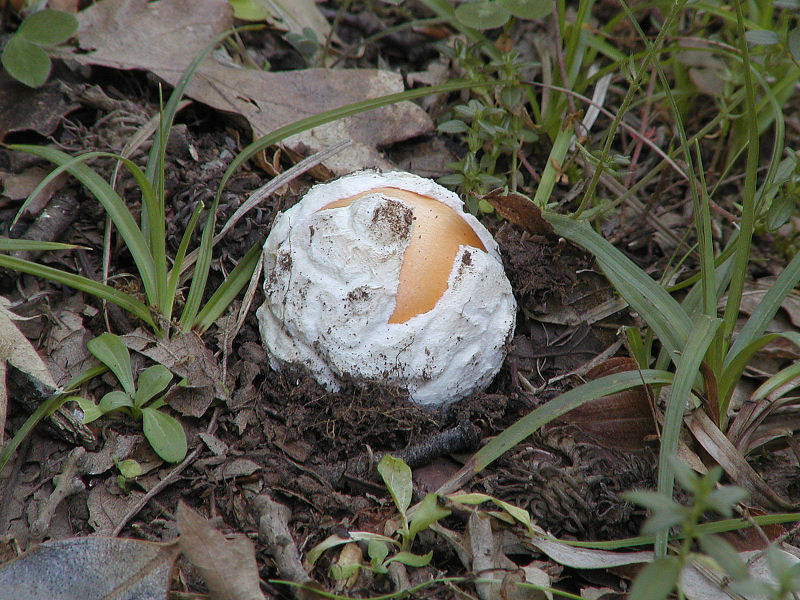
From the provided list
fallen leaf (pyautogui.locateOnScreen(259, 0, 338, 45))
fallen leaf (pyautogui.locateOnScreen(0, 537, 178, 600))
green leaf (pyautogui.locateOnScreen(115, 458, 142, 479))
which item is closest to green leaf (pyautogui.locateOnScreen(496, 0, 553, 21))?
fallen leaf (pyautogui.locateOnScreen(259, 0, 338, 45))

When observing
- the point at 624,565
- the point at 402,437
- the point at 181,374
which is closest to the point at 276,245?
the point at 181,374

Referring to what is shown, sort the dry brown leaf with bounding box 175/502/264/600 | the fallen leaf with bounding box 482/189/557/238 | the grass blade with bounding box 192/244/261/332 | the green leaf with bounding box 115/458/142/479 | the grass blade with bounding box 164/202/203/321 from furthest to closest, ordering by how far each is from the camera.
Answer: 1. the fallen leaf with bounding box 482/189/557/238
2. the grass blade with bounding box 192/244/261/332
3. the grass blade with bounding box 164/202/203/321
4. the green leaf with bounding box 115/458/142/479
5. the dry brown leaf with bounding box 175/502/264/600

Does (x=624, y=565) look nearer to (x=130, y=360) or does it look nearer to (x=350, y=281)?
(x=350, y=281)

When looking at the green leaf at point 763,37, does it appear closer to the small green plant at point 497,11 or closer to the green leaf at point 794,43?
the green leaf at point 794,43

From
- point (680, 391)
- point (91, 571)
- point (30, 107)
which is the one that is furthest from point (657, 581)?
point (30, 107)

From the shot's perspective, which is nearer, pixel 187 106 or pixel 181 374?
pixel 181 374

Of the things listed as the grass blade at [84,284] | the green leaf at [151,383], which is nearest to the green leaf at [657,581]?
the green leaf at [151,383]

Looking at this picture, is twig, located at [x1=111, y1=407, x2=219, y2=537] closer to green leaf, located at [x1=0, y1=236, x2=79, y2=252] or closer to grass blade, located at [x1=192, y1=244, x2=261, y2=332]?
grass blade, located at [x1=192, y1=244, x2=261, y2=332]

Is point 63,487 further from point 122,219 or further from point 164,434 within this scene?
point 122,219
